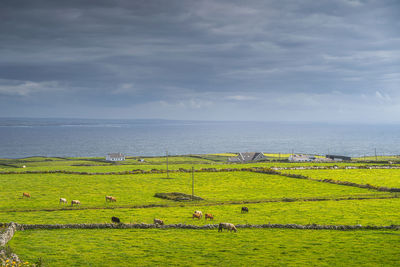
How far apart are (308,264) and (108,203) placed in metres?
32.6

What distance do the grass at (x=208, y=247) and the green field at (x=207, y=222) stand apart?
8 centimetres

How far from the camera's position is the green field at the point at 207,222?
28.8 meters

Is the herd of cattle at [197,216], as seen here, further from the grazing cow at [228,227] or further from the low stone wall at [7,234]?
the low stone wall at [7,234]

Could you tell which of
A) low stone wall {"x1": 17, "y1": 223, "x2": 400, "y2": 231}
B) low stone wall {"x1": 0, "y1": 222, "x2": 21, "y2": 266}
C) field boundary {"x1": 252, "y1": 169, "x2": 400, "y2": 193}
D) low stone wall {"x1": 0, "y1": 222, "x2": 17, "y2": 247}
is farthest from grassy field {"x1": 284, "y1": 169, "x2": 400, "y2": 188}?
low stone wall {"x1": 0, "y1": 222, "x2": 21, "y2": 266}

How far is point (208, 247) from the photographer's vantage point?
3141cm

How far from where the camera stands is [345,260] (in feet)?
91.4

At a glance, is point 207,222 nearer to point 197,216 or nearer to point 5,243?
point 197,216

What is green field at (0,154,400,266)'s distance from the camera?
94.5 ft

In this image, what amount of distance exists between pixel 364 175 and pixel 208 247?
61769 millimetres

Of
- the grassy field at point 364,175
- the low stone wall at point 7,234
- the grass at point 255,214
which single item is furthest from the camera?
the grassy field at point 364,175

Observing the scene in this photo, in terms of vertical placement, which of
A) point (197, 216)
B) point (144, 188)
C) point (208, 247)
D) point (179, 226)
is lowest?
point (208, 247)

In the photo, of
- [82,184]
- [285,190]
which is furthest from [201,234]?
[82,184]

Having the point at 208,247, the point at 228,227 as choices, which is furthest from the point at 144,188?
the point at 208,247

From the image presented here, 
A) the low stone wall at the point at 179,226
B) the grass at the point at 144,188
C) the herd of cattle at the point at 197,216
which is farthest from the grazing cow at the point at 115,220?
the grass at the point at 144,188
